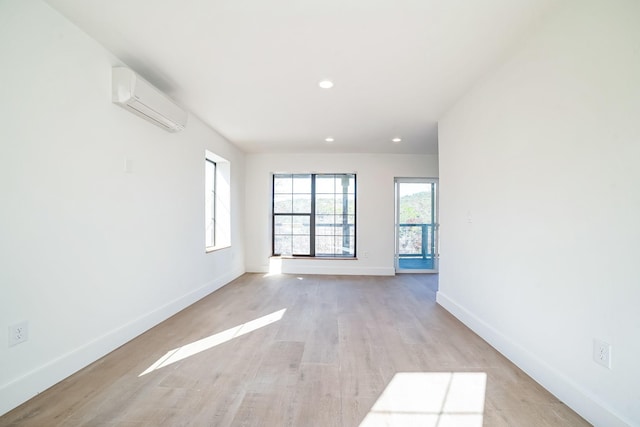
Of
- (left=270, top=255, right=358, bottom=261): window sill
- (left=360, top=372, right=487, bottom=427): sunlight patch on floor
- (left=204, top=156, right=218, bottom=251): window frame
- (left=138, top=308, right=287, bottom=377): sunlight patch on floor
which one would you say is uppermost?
(left=204, top=156, right=218, bottom=251): window frame

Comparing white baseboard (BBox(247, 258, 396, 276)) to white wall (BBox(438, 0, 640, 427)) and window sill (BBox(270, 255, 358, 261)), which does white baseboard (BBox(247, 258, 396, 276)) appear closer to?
window sill (BBox(270, 255, 358, 261))

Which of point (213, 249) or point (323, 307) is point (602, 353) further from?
point (213, 249)

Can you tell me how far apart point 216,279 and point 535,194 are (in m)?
4.05

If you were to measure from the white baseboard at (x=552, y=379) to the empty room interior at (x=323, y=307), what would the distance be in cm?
1

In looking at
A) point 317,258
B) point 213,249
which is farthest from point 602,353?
point 317,258

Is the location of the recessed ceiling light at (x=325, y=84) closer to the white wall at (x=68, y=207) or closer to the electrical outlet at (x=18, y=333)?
the white wall at (x=68, y=207)

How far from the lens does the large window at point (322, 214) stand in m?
6.00

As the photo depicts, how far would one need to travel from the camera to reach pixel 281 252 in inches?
238

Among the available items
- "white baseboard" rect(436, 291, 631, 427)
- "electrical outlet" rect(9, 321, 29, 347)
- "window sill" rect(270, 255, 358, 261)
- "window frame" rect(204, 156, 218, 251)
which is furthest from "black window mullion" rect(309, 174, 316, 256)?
"electrical outlet" rect(9, 321, 29, 347)

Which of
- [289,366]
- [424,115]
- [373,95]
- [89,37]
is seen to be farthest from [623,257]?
[89,37]

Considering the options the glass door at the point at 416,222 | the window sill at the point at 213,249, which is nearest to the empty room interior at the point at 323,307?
the window sill at the point at 213,249

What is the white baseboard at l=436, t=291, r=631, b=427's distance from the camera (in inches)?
57.2

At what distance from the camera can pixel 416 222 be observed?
5.89 meters

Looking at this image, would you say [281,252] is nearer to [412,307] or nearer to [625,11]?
[412,307]
